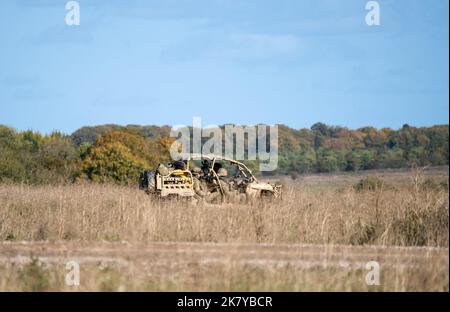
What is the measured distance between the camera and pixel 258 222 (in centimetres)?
1700

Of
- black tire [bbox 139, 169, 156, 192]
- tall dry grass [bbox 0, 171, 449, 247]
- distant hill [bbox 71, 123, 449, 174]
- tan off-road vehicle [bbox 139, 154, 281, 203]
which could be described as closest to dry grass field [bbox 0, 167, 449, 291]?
tall dry grass [bbox 0, 171, 449, 247]

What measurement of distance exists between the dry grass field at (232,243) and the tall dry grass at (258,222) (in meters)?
0.03

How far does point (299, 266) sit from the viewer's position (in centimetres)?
1272

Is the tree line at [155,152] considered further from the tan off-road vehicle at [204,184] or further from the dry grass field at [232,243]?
the dry grass field at [232,243]

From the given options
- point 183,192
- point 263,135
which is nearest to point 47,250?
point 183,192

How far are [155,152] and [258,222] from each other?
3352 cm

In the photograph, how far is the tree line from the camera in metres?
43.1

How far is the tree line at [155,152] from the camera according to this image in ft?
141

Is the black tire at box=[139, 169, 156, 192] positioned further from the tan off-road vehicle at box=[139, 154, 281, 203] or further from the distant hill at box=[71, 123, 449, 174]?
the distant hill at box=[71, 123, 449, 174]

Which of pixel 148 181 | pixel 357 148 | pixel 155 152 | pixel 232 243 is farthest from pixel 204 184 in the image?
pixel 357 148

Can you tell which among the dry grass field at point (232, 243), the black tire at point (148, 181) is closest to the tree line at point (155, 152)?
the black tire at point (148, 181)

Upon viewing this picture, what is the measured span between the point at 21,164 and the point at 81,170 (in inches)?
121

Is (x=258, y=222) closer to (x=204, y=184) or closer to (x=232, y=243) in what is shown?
(x=232, y=243)

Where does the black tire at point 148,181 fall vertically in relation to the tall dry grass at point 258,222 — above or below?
→ above
